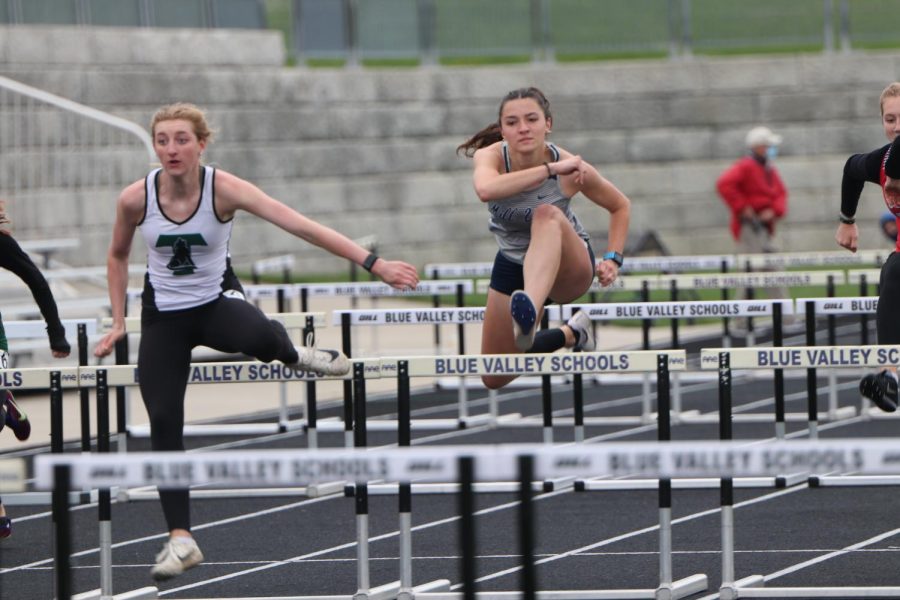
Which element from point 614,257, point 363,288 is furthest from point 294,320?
point 363,288

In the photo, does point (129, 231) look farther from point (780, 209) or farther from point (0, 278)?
point (780, 209)

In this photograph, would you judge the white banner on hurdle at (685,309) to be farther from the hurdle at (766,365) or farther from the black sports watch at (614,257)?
the hurdle at (766,365)

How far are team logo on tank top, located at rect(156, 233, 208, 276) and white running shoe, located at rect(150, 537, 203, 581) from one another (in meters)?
1.07

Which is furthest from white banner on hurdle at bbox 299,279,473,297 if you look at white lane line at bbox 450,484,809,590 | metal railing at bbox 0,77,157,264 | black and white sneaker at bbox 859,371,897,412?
metal railing at bbox 0,77,157,264

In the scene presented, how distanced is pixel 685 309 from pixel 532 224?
3.89ft

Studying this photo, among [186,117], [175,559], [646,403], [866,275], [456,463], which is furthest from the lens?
[646,403]

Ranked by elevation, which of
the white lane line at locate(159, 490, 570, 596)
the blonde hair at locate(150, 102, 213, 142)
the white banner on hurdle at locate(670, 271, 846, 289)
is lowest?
the white lane line at locate(159, 490, 570, 596)

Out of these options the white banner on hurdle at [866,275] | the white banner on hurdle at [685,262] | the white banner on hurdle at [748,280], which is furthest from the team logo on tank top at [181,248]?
the white banner on hurdle at [685,262]

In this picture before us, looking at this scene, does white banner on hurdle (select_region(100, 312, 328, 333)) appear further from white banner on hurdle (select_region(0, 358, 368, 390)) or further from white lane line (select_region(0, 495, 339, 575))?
white banner on hurdle (select_region(0, 358, 368, 390))

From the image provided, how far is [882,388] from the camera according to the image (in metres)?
7.34

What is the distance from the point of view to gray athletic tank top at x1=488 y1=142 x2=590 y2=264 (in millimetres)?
7758

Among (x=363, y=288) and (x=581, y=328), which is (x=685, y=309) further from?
(x=363, y=288)

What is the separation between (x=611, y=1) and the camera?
78.4 ft

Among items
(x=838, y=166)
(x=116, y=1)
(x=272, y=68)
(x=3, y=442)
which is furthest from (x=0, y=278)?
(x=838, y=166)
